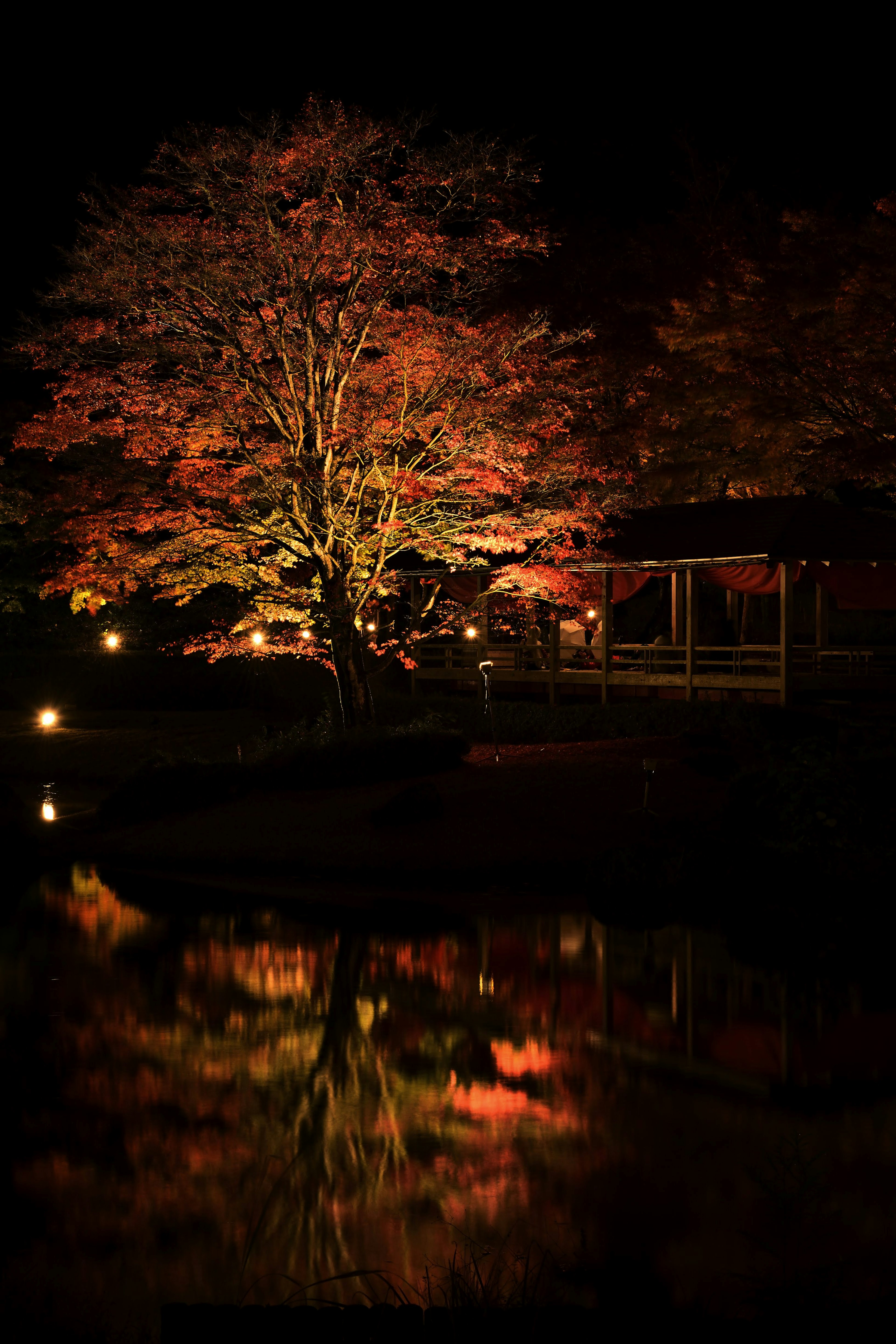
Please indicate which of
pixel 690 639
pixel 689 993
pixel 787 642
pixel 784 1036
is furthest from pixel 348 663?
pixel 784 1036

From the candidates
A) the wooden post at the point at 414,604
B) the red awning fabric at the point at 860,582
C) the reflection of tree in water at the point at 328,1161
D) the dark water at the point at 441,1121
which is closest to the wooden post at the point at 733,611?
the red awning fabric at the point at 860,582

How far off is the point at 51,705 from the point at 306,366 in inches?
678

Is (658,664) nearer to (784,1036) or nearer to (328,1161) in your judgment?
(784,1036)

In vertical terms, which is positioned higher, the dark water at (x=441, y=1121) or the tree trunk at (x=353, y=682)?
the tree trunk at (x=353, y=682)

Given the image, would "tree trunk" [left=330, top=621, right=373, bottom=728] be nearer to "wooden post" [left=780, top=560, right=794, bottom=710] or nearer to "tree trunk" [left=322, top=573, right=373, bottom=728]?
"tree trunk" [left=322, top=573, right=373, bottom=728]

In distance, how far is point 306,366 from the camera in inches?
802

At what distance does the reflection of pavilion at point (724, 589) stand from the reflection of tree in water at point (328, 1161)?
15.0 metres

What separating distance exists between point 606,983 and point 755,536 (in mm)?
15576

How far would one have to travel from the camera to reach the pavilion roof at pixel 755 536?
2384 centimetres

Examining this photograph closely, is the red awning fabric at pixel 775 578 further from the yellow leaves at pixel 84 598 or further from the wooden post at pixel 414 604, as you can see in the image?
the yellow leaves at pixel 84 598

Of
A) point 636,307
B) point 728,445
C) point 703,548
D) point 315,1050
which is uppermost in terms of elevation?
point 636,307

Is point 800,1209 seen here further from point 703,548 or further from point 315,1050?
point 703,548

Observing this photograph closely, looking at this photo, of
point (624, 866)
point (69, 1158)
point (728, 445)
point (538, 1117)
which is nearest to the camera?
point (69, 1158)

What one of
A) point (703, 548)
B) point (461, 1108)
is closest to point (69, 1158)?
point (461, 1108)
